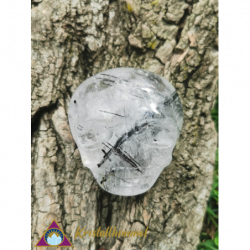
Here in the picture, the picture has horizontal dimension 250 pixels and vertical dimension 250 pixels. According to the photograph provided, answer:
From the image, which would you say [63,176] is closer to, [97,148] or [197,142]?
[97,148]

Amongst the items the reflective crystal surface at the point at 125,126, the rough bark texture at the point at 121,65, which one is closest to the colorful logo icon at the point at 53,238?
the rough bark texture at the point at 121,65

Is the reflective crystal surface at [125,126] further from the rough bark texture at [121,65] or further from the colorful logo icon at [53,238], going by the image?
the colorful logo icon at [53,238]

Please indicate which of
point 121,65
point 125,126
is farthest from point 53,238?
point 121,65

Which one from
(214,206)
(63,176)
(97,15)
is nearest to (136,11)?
(97,15)

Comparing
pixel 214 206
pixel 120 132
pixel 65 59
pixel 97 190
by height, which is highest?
pixel 65 59

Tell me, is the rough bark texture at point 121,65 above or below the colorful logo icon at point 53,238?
above

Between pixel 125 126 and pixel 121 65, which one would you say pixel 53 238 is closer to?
pixel 125 126
